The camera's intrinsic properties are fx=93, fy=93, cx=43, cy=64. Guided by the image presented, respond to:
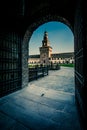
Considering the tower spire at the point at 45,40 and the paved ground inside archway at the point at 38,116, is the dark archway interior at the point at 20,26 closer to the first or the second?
the paved ground inside archway at the point at 38,116

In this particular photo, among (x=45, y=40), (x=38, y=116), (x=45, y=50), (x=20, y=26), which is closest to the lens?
(x=38, y=116)

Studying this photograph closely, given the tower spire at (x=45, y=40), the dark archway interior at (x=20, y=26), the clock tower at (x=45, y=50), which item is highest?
the tower spire at (x=45, y=40)

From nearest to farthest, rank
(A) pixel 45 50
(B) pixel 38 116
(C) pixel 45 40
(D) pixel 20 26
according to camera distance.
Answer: (B) pixel 38 116
(D) pixel 20 26
(C) pixel 45 40
(A) pixel 45 50

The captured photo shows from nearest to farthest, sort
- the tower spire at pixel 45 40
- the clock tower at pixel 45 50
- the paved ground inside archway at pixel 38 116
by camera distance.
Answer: the paved ground inside archway at pixel 38 116 < the tower spire at pixel 45 40 < the clock tower at pixel 45 50

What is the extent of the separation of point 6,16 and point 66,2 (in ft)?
9.65

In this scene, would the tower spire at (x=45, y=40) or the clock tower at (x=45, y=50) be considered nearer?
the tower spire at (x=45, y=40)

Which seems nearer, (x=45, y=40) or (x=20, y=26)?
(x=20, y=26)

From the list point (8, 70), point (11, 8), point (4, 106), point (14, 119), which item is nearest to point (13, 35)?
point (11, 8)

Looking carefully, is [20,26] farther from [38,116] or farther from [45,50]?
[45,50]

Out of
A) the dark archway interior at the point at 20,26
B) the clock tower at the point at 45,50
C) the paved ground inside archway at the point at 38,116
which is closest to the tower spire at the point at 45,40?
the clock tower at the point at 45,50

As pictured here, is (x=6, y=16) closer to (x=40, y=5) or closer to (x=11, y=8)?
(x=11, y=8)

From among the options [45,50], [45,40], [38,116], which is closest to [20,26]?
[38,116]

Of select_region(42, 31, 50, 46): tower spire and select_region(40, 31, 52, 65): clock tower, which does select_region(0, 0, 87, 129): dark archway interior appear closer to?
select_region(42, 31, 50, 46): tower spire

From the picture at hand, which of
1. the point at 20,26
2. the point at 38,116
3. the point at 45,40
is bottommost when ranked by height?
the point at 38,116
